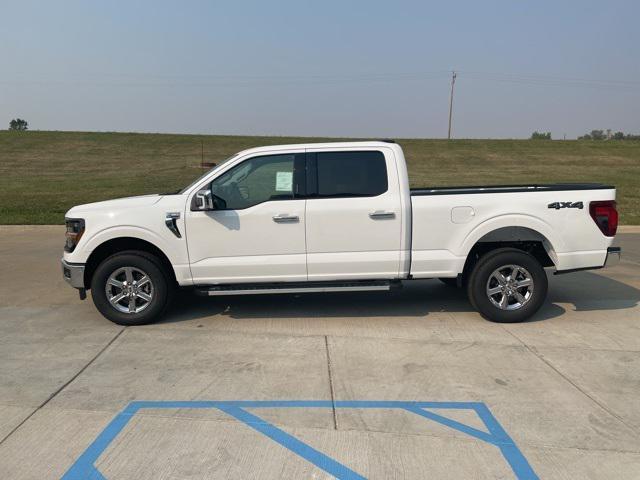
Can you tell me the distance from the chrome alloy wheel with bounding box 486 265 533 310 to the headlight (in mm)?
4356

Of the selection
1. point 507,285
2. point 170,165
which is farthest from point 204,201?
point 170,165

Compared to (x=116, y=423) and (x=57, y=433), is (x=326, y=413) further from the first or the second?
(x=57, y=433)

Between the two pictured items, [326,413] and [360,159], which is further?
[360,159]

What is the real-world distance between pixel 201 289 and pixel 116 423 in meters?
2.20

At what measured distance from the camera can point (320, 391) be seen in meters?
4.07

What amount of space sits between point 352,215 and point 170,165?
27.3 meters

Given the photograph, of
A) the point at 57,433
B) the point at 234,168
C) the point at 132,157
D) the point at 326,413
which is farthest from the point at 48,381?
the point at 132,157

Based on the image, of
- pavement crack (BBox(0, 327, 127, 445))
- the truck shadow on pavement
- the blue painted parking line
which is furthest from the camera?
the truck shadow on pavement

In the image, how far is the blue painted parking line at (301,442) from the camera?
10.0 feet

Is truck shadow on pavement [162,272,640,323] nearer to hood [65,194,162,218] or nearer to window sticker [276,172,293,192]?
hood [65,194,162,218]

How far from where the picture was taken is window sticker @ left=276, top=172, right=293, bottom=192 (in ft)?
18.3

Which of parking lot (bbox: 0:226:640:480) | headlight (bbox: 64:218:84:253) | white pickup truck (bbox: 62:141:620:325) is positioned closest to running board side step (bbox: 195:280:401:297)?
white pickup truck (bbox: 62:141:620:325)

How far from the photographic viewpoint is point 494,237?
5.64 m

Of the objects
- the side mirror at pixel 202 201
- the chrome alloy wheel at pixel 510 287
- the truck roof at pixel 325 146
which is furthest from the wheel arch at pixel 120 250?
the chrome alloy wheel at pixel 510 287
